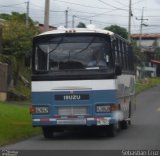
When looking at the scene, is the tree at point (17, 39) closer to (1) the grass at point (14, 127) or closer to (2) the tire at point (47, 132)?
(1) the grass at point (14, 127)

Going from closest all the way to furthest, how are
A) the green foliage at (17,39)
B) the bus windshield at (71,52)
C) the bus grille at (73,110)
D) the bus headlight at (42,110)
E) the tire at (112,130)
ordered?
the bus grille at (73,110) < the bus headlight at (42,110) < the bus windshield at (71,52) < the tire at (112,130) < the green foliage at (17,39)

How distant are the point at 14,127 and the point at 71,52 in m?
3.87

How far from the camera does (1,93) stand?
129ft

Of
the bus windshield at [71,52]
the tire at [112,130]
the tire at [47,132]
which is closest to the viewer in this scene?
the bus windshield at [71,52]

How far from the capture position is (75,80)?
768 inches

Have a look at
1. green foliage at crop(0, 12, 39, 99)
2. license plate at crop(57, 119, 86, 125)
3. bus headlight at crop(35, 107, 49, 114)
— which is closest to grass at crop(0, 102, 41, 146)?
bus headlight at crop(35, 107, 49, 114)

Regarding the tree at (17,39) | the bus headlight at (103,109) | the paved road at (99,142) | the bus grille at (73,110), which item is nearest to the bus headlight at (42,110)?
the bus grille at (73,110)

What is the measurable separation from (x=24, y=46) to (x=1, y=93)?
29.4ft

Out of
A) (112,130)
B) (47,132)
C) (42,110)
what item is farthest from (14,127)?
(112,130)

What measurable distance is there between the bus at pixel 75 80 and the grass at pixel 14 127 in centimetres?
93

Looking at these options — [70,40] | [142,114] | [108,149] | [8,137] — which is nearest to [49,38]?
[70,40]

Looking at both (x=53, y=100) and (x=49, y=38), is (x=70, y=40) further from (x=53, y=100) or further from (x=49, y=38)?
(x=53, y=100)

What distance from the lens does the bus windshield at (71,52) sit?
19.8m

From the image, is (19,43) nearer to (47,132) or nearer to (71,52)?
(47,132)
